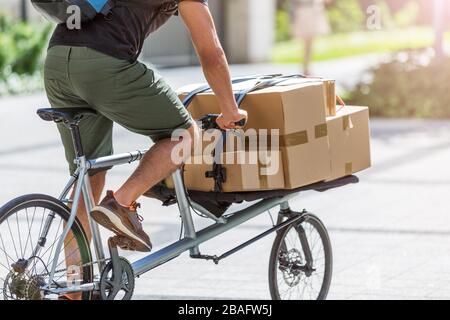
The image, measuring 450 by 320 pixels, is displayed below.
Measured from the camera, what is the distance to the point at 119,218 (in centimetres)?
450

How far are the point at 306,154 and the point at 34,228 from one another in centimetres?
125

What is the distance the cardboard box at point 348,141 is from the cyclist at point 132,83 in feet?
2.43

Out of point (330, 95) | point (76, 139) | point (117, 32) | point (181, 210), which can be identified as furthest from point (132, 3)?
point (330, 95)

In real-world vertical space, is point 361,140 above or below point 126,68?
below

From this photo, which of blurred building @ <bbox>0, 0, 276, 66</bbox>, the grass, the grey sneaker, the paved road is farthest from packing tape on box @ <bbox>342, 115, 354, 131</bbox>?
the grass

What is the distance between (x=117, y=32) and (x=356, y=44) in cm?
2472

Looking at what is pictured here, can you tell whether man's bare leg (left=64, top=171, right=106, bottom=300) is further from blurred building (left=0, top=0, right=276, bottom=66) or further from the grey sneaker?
blurred building (left=0, top=0, right=276, bottom=66)

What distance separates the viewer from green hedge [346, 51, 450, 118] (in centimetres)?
1387

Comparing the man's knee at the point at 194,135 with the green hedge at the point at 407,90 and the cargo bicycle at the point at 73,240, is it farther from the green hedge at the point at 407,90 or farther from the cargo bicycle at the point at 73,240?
the green hedge at the point at 407,90

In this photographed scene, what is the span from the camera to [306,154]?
16.6 ft

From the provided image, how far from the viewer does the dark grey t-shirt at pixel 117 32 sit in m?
4.45
